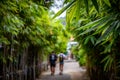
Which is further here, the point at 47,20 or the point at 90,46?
the point at 47,20

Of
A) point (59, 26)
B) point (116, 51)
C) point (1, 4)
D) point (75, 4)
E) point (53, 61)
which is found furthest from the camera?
point (53, 61)

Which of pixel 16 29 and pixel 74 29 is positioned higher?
pixel 74 29

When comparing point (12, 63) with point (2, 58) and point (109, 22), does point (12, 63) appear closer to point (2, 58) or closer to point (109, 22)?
point (2, 58)

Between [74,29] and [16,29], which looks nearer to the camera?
[16,29]

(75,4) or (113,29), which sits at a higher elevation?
(75,4)

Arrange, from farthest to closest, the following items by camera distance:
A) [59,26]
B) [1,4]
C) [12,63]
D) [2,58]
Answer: [59,26]
[12,63]
[2,58]
[1,4]

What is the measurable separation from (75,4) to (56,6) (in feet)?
23.6

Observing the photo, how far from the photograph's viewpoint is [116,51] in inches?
174

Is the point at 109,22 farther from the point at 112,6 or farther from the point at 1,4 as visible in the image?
the point at 1,4

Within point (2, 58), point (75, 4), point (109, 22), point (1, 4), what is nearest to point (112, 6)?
point (109, 22)

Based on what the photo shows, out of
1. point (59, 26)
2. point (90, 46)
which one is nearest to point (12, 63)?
point (90, 46)

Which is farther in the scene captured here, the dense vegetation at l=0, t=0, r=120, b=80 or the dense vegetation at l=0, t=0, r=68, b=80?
the dense vegetation at l=0, t=0, r=68, b=80

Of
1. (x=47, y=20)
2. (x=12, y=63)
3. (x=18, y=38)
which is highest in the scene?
(x=47, y=20)

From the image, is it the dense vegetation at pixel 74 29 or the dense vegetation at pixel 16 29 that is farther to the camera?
the dense vegetation at pixel 16 29
